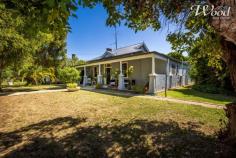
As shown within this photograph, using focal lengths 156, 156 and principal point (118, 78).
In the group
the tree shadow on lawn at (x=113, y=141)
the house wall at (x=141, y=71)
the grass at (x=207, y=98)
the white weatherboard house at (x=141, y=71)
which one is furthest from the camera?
the house wall at (x=141, y=71)

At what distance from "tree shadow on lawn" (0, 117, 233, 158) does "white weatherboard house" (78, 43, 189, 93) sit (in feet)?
25.2

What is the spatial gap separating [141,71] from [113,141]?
12.4 meters

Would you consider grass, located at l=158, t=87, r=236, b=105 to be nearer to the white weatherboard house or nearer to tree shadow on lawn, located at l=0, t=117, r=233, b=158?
the white weatherboard house

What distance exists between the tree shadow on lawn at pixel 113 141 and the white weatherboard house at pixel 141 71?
7.70 m

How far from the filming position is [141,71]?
15930 mm

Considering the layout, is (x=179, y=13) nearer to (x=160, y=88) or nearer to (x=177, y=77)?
(x=160, y=88)

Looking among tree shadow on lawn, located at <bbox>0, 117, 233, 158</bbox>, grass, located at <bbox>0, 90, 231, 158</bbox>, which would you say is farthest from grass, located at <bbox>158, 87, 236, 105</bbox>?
tree shadow on lawn, located at <bbox>0, 117, 233, 158</bbox>

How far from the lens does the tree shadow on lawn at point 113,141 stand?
340 centimetres

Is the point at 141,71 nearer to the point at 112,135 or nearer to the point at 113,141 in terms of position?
the point at 112,135

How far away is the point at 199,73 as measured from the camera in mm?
17375

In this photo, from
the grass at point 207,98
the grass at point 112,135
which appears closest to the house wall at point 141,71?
the grass at point 207,98

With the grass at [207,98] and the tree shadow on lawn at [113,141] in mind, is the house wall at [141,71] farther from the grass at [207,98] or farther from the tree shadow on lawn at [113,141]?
the tree shadow on lawn at [113,141]

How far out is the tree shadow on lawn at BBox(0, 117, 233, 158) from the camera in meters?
3.40

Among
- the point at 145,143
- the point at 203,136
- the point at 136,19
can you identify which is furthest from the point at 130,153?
the point at 136,19
